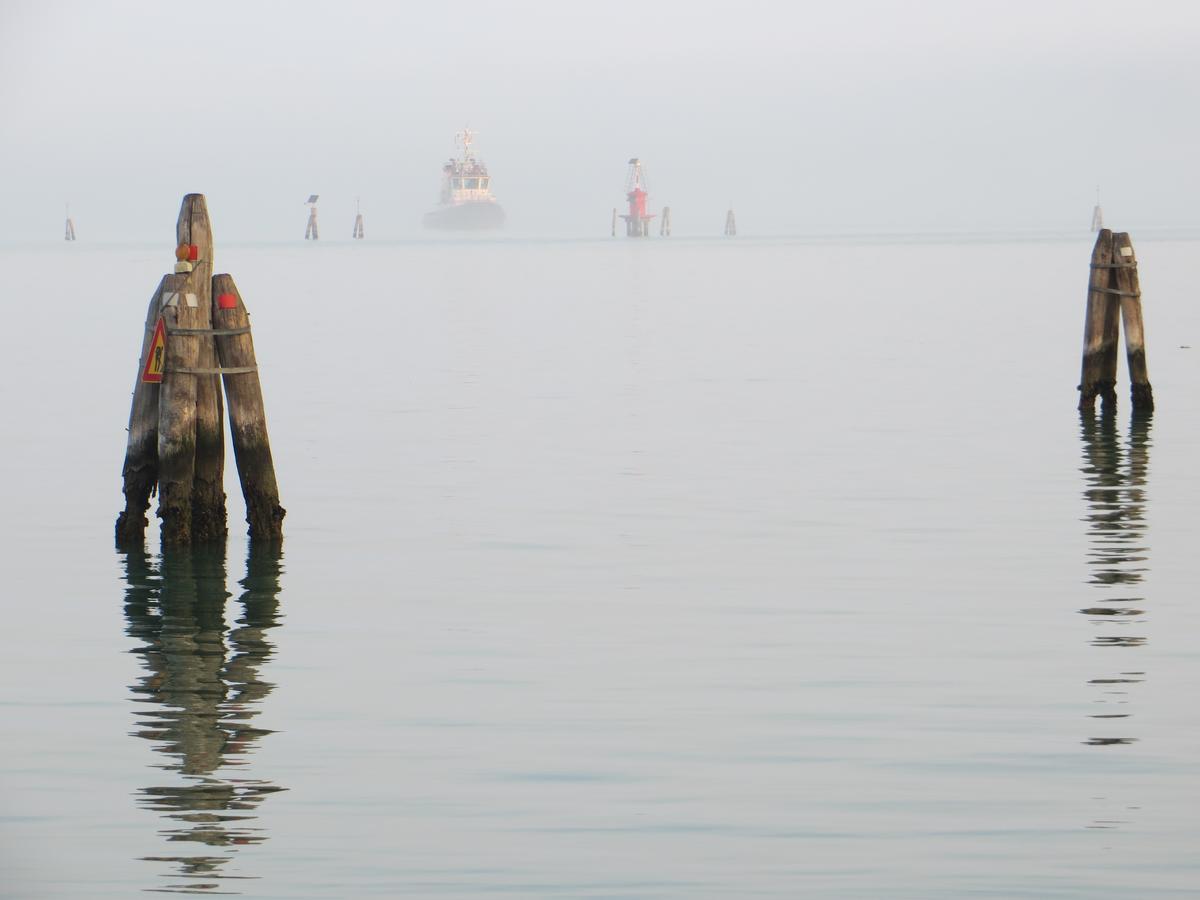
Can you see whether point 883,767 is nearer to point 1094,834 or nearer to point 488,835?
point 1094,834

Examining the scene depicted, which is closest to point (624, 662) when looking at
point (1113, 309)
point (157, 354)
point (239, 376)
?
point (239, 376)

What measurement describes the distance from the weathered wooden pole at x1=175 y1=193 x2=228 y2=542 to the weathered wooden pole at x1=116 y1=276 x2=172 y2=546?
0.25 m

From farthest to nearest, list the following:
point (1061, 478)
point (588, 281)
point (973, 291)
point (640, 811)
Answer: point (588, 281) → point (973, 291) → point (1061, 478) → point (640, 811)

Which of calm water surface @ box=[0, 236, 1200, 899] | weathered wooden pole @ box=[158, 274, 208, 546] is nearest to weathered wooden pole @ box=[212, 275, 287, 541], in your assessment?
weathered wooden pole @ box=[158, 274, 208, 546]

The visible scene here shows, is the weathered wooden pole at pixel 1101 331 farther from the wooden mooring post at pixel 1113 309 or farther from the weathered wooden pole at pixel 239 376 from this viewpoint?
the weathered wooden pole at pixel 239 376

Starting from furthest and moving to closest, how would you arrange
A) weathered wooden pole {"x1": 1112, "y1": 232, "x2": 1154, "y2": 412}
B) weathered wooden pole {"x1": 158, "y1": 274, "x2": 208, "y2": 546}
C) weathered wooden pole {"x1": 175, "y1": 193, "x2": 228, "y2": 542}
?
weathered wooden pole {"x1": 1112, "y1": 232, "x2": 1154, "y2": 412}
weathered wooden pole {"x1": 175, "y1": 193, "x2": 228, "y2": 542}
weathered wooden pole {"x1": 158, "y1": 274, "x2": 208, "y2": 546}

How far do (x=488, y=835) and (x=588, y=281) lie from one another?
246 feet

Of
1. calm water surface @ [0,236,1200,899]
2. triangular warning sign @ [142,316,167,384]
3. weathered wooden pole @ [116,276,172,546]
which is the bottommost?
calm water surface @ [0,236,1200,899]

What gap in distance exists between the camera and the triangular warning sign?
1259 cm

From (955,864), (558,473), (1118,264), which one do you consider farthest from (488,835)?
(1118,264)

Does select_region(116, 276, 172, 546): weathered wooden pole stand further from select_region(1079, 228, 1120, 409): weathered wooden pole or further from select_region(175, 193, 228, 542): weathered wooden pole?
select_region(1079, 228, 1120, 409): weathered wooden pole

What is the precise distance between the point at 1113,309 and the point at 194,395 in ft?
35.2

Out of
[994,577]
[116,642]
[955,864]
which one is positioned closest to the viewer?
[955,864]

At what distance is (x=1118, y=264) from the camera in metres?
19.9
